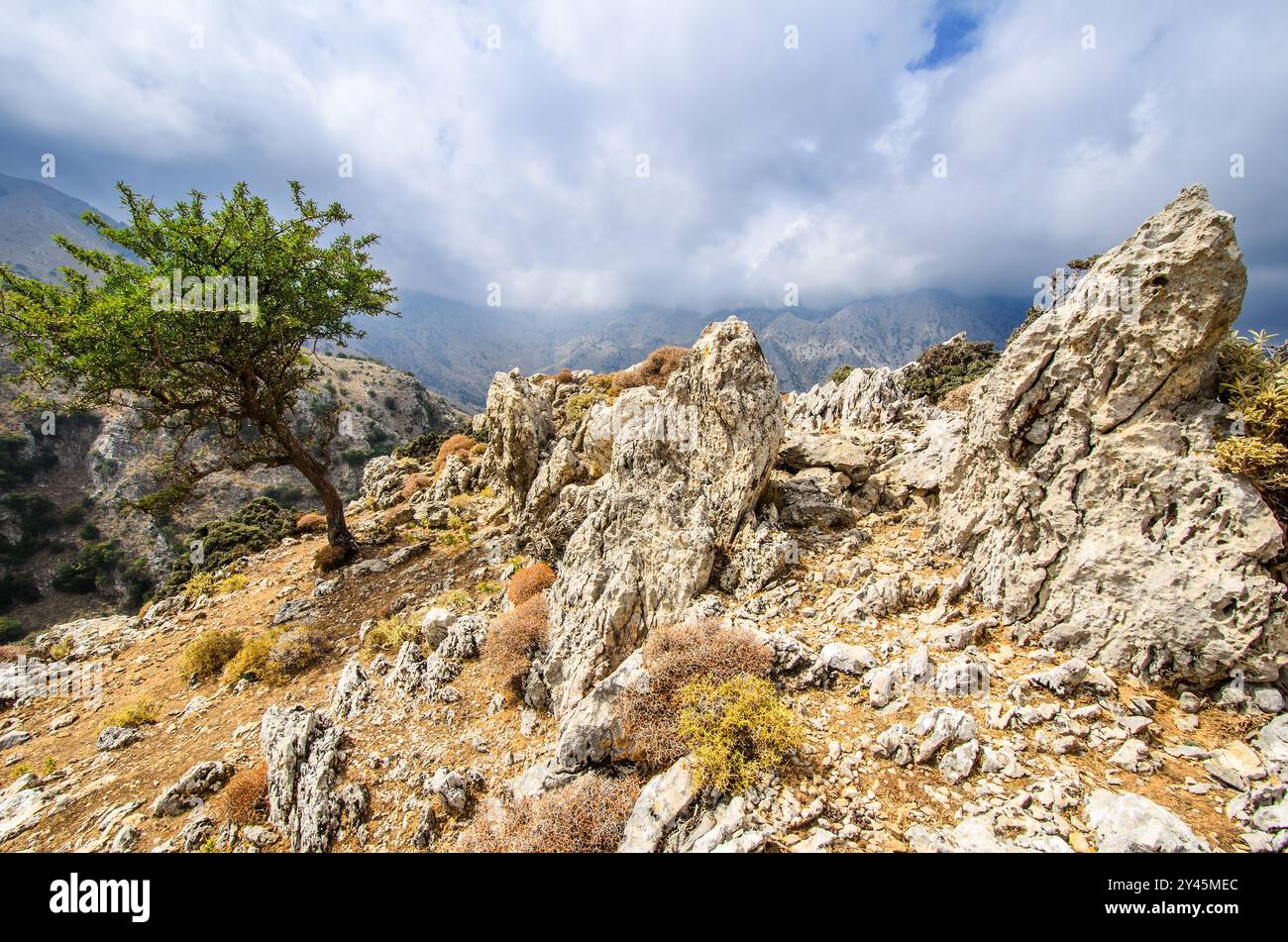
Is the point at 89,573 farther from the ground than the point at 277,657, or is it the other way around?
the point at 277,657

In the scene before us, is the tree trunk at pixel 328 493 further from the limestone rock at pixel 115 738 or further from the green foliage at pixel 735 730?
the green foliage at pixel 735 730

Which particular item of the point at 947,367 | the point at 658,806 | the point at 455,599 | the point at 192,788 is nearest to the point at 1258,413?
the point at 658,806

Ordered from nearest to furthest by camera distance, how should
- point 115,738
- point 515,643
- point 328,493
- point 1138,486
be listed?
point 1138,486, point 515,643, point 115,738, point 328,493

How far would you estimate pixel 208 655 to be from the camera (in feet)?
42.9

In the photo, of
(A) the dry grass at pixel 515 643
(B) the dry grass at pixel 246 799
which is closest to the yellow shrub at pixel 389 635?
(A) the dry grass at pixel 515 643

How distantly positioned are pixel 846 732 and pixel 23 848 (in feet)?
50.3

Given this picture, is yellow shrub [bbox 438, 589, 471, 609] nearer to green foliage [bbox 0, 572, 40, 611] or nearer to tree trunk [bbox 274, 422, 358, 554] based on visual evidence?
tree trunk [bbox 274, 422, 358, 554]

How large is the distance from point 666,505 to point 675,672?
4163 mm

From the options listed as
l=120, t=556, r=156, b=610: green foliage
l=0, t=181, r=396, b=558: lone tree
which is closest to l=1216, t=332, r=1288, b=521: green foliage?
l=0, t=181, r=396, b=558: lone tree

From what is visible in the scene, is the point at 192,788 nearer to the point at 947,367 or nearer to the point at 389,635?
the point at 389,635

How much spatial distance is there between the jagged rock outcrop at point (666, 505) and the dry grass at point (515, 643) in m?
0.47

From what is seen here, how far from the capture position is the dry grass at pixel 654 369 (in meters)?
28.3

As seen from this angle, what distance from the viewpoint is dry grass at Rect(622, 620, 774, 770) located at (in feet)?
21.7

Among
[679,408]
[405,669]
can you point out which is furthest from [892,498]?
[405,669]
